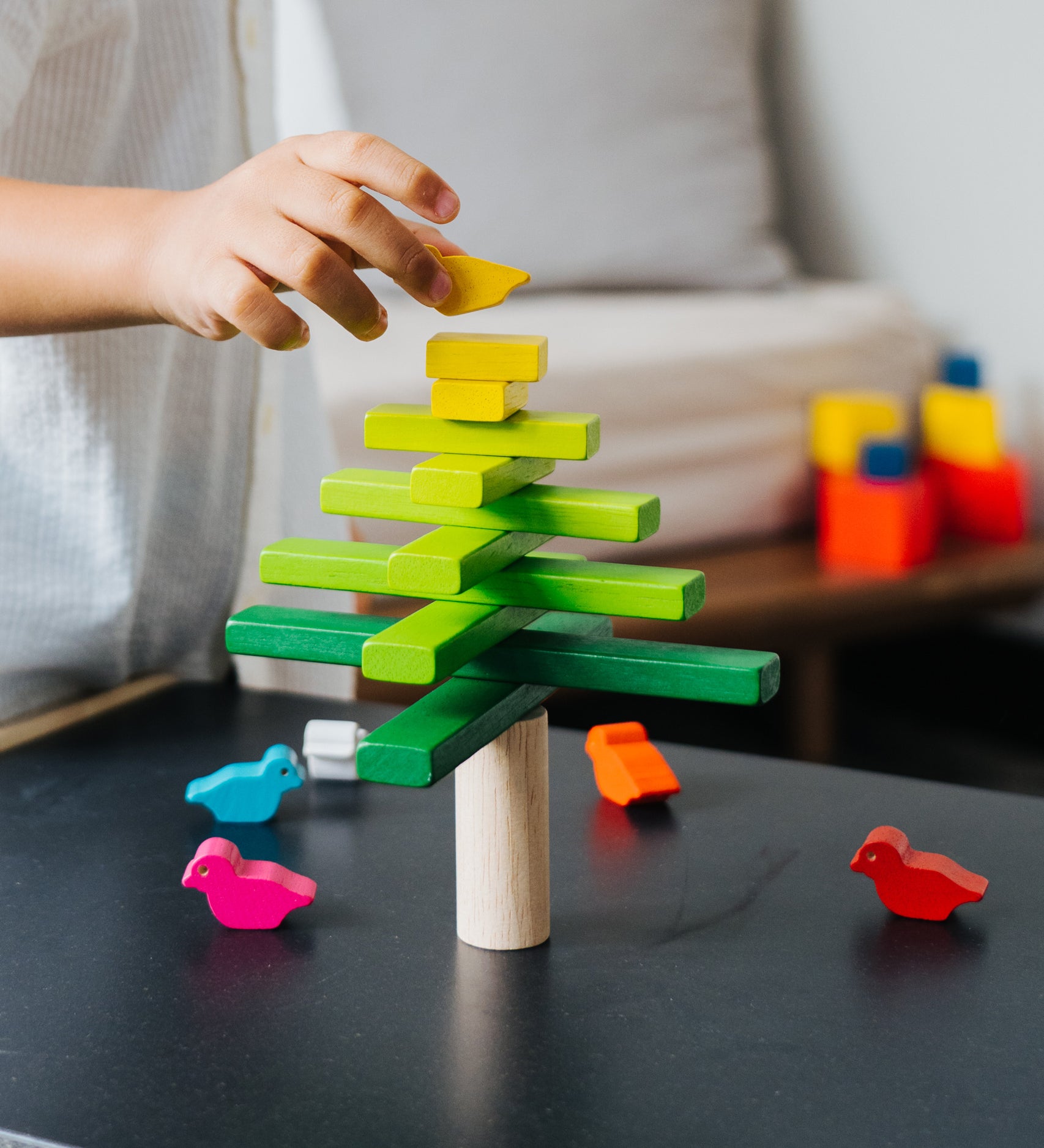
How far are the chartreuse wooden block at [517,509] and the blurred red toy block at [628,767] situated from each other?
0.18 meters

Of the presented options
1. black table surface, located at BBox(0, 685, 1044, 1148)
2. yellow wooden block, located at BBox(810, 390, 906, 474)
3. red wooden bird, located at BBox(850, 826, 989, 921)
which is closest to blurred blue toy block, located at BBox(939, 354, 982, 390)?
yellow wooden block, located at BBox(810, 390, 906, 474)

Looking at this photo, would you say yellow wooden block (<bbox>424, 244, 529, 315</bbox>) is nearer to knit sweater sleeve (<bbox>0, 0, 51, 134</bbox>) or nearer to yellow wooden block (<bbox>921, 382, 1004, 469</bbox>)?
knit sweater sleeve (<bbox>0, 0, 51, 134</bbox>)

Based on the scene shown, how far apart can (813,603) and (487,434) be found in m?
1.07

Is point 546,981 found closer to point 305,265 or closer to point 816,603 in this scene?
point 305,265

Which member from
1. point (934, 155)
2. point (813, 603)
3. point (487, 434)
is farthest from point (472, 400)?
point (934, 155)

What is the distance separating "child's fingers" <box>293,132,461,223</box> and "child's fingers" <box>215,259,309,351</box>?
1.8 inches

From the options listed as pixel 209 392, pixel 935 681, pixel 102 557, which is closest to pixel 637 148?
pixel 935 681

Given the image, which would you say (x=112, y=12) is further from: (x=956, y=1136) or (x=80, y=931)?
(x=956, y=1136)

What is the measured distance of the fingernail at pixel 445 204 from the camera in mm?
450

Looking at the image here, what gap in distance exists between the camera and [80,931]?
510 mm

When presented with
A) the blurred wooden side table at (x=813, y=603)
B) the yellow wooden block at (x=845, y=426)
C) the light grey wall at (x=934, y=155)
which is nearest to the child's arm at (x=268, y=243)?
the blurred wooden side table at (x=813, y=603)

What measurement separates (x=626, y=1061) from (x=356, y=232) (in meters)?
0.28

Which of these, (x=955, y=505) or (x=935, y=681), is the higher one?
(x=955, y=505)

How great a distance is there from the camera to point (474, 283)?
1.52 ft
